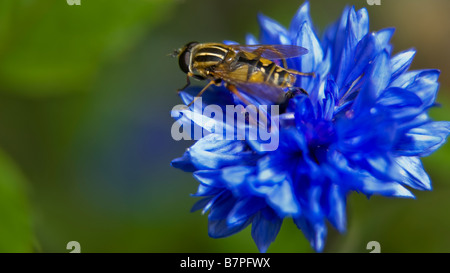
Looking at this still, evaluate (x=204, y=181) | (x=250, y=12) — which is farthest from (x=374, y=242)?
(x=250, y=12)

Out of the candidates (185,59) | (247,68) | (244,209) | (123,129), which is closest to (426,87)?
(247,68)

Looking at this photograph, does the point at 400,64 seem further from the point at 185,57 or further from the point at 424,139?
the point at 185,57

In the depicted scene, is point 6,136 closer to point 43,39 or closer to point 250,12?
point 43,39

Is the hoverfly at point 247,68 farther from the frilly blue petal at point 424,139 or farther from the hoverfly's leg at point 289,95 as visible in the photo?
the frilly blue petal at point 424,139

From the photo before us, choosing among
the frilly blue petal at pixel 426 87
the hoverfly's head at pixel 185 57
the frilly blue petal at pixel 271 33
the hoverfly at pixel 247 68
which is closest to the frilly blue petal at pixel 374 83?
the frilly blue petal at pixel 426 87

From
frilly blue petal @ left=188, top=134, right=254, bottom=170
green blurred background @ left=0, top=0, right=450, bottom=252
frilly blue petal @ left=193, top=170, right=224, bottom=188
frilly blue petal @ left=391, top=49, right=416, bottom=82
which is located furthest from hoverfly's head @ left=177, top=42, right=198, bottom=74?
green blurred background @ left=0, top=0, right=450, bottom=252

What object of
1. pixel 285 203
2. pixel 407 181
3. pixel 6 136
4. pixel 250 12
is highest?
pixel 250 12
